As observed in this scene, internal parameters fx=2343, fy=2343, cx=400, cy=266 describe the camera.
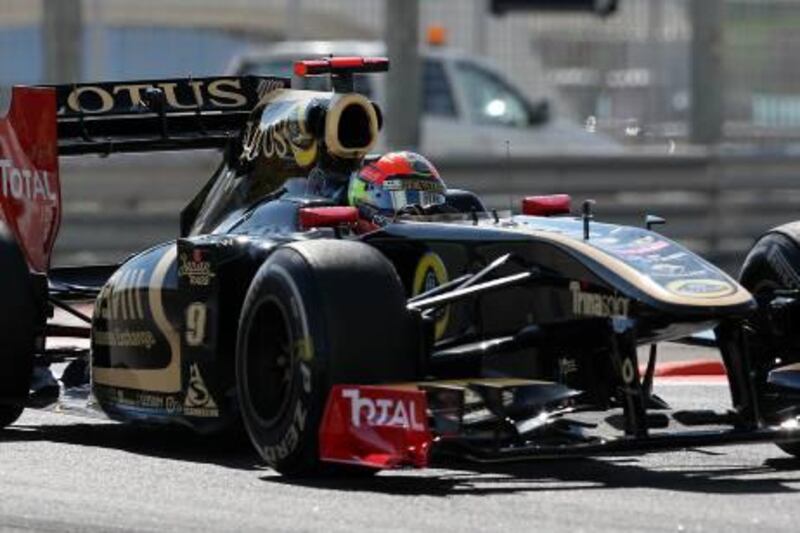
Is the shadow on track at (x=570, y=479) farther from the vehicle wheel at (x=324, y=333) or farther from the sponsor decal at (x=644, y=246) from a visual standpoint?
the sponsor decal at (x=644, y=246)

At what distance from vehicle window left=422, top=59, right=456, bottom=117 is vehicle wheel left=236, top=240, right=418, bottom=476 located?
15.3m

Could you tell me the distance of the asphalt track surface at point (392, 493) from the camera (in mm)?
7246

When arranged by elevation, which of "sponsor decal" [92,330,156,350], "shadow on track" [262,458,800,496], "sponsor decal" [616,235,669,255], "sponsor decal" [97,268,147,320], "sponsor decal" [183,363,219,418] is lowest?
"shadow on track" [262,458,800,496]

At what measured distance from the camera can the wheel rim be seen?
8.44 m

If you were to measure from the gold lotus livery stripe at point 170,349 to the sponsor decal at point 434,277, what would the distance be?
104cm

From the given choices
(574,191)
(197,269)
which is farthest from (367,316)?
(574,191)

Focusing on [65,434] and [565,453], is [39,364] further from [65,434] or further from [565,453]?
[565,453]

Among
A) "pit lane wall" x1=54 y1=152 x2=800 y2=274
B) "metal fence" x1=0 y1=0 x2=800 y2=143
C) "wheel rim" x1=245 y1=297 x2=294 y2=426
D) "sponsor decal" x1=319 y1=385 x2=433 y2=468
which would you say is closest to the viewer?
"sponsor decal" x1=319 y1=385 x2=433 y2=468

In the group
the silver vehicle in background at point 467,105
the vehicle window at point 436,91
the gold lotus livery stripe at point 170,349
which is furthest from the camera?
the vehicle window at point 436,91

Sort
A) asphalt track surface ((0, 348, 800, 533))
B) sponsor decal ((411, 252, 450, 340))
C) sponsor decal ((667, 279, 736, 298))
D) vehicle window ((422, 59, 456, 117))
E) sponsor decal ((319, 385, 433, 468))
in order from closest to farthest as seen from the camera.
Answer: asphalt track surface ((0, 348, 800, 533))
sponsor decal ((319, 385, 433, 468))
sponsor decal ((667, 279, 736, 298))
sponsor decal ((411, 252, 450, 340))
vehicle window ((422, 59, 456, 117))

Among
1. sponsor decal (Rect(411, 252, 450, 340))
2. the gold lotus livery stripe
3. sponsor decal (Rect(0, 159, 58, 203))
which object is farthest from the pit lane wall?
sponsor decal (Rect(411, 252, 450, 340))

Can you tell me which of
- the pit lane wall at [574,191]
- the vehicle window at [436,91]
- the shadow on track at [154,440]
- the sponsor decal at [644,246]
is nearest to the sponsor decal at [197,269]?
the shadow on track at [154,440]

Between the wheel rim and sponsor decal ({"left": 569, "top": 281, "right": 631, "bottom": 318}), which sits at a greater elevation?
sponsor decal ({"left": 569, "top": 281, "right": 631, "bottom": 318})

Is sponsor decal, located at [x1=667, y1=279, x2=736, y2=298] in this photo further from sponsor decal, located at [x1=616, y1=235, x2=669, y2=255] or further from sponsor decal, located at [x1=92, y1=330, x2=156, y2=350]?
sponsor decal, located at [x1=92, y1=330, x2=156, y2=350]
